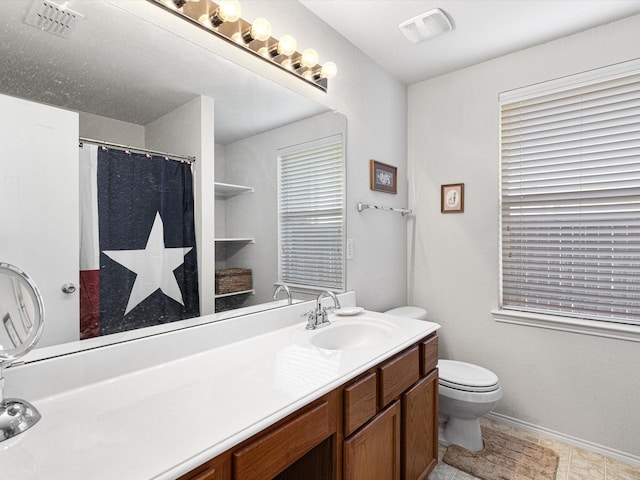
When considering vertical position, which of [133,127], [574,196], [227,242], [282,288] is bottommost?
[282,288]

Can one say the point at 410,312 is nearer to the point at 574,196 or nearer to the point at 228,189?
→ the point at 574,196

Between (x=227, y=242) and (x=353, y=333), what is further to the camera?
(x=353, y=333)

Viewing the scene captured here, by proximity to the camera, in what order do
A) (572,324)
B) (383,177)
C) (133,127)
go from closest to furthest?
(133,127), (572,324), (383,177)

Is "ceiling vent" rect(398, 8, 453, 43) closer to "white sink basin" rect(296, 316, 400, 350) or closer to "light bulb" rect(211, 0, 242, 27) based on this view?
"light bulb" rect(211, 0, 242, 27)

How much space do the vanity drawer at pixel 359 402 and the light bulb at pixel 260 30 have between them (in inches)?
56.8

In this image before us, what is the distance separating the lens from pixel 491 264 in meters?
2.34

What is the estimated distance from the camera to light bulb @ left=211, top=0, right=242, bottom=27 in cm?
133

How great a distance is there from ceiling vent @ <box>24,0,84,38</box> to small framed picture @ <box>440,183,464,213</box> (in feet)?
7.38

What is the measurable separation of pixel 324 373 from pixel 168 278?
0.64 metres

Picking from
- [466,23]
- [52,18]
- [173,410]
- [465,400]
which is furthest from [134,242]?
[466,23]

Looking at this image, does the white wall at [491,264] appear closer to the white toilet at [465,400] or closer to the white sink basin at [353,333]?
the white toilet at [465,400]

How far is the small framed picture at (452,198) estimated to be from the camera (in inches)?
96.5

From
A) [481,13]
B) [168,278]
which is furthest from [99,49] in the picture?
[481,13]

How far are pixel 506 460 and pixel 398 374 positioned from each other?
1124mm
